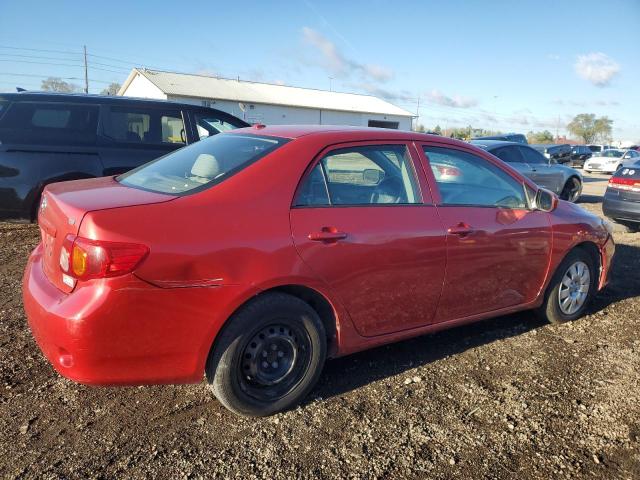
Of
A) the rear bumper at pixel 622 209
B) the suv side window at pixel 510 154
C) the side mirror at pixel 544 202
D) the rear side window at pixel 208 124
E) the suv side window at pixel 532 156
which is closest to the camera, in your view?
the side mirror at pixel 544 202

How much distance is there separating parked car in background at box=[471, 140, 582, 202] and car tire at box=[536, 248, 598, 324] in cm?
650

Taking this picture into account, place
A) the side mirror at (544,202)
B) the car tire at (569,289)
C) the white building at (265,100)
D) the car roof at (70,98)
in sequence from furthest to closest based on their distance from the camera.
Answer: the white building at (265,100) < the car roof at (70,98) < the car tire at (569,289) < the side mirror at (544,202)

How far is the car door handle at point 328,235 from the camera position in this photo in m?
2.79

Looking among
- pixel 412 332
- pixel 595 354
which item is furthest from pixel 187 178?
pixel 595 354

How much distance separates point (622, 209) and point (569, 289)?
17.3 ft

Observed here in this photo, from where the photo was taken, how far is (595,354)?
3.85 m

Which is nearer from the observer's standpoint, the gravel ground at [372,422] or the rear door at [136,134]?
the gravel ground at [372,422]

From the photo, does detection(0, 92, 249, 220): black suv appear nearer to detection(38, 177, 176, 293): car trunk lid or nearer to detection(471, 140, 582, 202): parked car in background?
detection(38, 177, 176, 293): car trunk lid

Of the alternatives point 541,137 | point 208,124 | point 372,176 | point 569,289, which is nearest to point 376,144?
point 372,176

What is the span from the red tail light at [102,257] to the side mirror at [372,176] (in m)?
1.49

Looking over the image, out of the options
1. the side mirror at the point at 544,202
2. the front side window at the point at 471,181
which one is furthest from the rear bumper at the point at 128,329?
the side mirror at the point at 544,202

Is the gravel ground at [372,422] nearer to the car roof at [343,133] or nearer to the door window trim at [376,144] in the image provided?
the door window trim at [376,144]

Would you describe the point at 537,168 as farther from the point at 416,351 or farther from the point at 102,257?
the point at 102,257

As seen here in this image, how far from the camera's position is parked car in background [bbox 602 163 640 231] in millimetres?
8406
